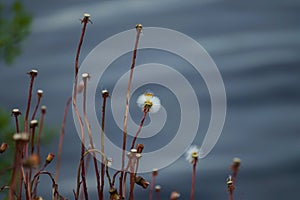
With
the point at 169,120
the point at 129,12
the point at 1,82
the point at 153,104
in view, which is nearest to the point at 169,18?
the point at 129,12

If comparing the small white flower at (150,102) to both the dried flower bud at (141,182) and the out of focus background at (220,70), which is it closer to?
the dried flower bud at (141,182)

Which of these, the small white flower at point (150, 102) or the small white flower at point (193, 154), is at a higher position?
the small white flower at point (150, 102)

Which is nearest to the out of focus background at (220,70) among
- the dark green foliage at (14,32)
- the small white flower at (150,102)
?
the dark green foliage at (14,32)

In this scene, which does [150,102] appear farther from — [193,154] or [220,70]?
[220,70]

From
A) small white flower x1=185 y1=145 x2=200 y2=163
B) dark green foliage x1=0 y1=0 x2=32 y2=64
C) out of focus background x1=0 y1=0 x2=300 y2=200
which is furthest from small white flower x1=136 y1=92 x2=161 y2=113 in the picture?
out of focus background x1=0 y1=0 x2=300 y2=200

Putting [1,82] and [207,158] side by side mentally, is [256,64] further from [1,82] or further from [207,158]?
[1,82]

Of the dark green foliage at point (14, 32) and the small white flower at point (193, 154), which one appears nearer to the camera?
the small white flower at point (193, 154)

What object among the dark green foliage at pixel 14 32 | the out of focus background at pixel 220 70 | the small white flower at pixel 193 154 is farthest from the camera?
the out of focus background at pixel 220 70

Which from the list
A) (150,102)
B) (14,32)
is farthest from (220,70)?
(150,102)

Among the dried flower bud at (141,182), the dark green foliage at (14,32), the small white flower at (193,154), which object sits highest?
the dark green foliage at (14,32)
